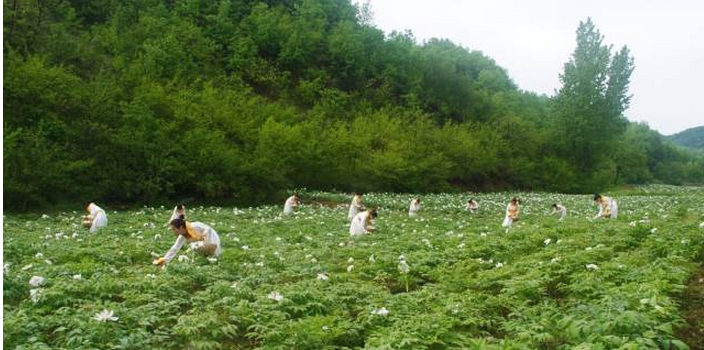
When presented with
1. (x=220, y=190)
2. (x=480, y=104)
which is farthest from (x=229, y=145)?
(x=480, y=104)

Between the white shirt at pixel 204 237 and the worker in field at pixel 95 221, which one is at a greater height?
the white shirt at pixel 204 237

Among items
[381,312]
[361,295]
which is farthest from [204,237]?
[381,312]

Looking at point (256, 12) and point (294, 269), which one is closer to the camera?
point (294, 269)

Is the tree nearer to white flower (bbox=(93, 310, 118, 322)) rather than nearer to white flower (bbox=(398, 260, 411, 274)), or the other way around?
white flower (bbox=(398, 260, 411, 274))

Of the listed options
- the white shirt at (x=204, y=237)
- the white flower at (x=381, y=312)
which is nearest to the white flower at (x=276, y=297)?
the white flower at (x=381, y=312)

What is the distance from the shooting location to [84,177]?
3038 cm

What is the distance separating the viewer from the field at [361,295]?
6.41m

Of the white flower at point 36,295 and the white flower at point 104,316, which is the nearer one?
the white flower at point 104,316

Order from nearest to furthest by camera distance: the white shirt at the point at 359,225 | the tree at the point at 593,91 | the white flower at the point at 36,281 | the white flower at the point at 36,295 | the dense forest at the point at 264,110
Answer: the white flower at the point at 36,295 < the white flower at the point at 36,281 < the white shirt at the point at 359,225 < the dense forest at the point at 264,110 < the tree at the point at 593,91

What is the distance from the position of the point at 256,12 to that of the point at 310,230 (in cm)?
7804

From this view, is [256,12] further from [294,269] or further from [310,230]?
[294,269]

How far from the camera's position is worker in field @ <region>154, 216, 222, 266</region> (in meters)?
11.8

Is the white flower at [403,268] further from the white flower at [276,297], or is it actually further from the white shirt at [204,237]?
the white shirt at [204,237]

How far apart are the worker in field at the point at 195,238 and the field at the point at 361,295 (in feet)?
1.32
